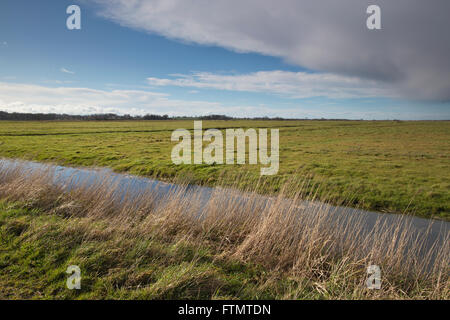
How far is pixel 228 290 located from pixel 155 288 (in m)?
1.40

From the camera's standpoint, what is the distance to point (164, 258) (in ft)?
17.8

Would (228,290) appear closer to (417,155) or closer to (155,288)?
(155,288)

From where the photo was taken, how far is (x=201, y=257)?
592cm

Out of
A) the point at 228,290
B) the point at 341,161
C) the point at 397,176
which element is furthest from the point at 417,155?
the point at 228,290

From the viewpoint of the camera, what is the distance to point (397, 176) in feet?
56.3

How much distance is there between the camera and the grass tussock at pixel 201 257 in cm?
453

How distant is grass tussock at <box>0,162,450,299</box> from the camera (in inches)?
178

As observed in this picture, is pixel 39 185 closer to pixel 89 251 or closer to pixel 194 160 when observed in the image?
pixel 89 251

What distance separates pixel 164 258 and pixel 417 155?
30075mm

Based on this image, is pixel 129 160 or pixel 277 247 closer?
pixel 277 247
